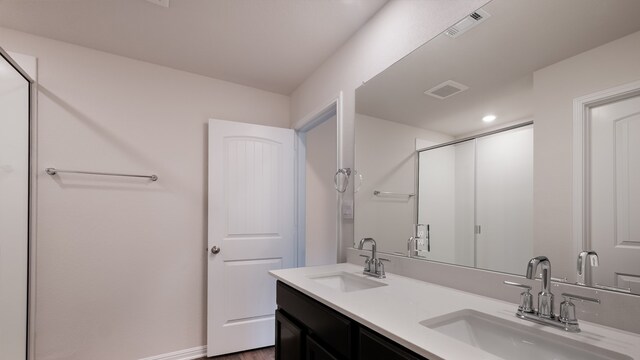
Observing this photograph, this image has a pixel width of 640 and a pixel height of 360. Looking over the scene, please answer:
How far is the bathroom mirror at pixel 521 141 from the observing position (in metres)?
0.84

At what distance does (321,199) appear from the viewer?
3.17 m

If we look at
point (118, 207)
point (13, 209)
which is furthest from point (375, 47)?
point (13, 209)

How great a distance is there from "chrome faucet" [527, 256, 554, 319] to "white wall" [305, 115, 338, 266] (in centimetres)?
228

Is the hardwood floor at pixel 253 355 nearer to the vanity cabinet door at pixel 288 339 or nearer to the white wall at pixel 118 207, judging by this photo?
the white wall at pixel 118 207

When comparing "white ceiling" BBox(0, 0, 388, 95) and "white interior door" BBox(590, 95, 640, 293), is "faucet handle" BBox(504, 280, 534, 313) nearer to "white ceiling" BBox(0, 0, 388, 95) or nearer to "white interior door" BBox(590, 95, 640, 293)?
"white interior door" BBox(590, 95, 640, 293)

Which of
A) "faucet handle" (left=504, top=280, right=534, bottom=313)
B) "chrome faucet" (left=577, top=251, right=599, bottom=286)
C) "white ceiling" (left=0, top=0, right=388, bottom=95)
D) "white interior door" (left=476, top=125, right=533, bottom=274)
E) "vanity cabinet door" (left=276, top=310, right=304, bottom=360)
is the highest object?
"white ceiling" (left=0, top=0, right=388, bottom=95)

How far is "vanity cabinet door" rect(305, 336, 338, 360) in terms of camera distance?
3.80ft

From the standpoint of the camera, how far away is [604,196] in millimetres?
855

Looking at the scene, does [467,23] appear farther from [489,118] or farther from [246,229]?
[246,229]

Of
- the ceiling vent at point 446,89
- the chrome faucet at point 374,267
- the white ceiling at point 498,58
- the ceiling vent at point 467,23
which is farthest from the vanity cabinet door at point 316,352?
the ceiling vent at point 467,23

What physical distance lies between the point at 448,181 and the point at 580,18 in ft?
2.36

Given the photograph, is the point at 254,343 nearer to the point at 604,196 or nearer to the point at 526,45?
the point at 604,196

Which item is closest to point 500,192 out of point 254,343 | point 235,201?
point 235,201

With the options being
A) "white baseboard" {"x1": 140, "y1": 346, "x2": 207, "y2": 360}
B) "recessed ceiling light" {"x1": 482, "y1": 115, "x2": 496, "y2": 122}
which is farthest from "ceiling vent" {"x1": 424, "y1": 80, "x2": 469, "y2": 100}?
"white baseboard" {"x1": 140, "y1": 346, "x2": 207, "y2": 360}
